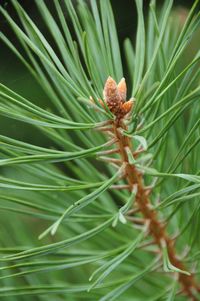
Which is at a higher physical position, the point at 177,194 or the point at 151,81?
the point at 151,81

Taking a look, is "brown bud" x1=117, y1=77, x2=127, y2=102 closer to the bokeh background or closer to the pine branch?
the pine branch

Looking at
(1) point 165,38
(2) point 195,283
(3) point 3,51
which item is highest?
(3) point 3,51

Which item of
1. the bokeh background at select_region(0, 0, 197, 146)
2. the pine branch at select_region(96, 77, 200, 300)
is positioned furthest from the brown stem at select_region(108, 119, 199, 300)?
the bokeh background at select_region(0, 0, 197, 146)

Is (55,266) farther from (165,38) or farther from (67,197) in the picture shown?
(165,38)

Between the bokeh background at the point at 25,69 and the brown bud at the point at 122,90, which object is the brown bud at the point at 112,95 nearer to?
the brown bud at the point at 122,90

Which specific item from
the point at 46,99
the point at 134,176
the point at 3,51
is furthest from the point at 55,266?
the point at 3,51

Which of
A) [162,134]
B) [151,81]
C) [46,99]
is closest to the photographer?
[162,134]

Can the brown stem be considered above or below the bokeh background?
below

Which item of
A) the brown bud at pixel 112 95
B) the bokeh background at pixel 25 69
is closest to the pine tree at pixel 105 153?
the brown bud at pixel 112 95
